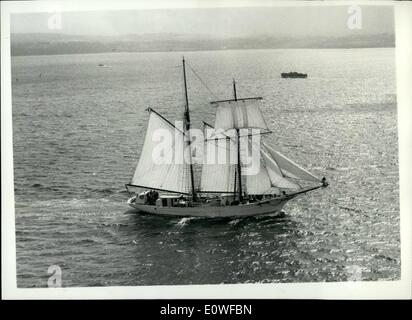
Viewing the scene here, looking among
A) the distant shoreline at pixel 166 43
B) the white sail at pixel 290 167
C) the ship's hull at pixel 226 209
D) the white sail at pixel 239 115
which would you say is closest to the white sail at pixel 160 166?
the ship's hull at pixel 226 209

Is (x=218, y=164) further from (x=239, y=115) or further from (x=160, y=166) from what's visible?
(x=160, y=166)

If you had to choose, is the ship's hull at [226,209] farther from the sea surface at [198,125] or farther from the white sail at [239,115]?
the white sail at [239,115]

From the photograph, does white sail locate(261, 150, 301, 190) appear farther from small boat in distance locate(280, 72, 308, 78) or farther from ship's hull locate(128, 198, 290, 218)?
small boat in distance locate(280, 72, 308, 78)

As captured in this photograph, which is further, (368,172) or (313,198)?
(313,198)

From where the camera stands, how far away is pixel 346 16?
13.5 m

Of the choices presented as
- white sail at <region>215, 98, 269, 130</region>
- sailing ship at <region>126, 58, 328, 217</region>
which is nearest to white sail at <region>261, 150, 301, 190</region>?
sailing ship at <region>126, 58, 328, 217</region>

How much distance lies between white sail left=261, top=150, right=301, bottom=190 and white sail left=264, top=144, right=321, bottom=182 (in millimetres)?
124

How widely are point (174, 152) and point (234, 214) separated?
2.00 metres

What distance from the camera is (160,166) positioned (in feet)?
47.4

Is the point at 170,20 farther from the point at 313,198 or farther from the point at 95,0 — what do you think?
the point at 313,198

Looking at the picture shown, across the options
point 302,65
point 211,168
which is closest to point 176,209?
point 211,168

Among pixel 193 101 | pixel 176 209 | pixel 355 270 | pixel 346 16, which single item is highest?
pixel 346 16

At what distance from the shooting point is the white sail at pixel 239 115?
14.6m

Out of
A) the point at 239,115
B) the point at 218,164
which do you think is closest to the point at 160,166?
the point at 218,164
